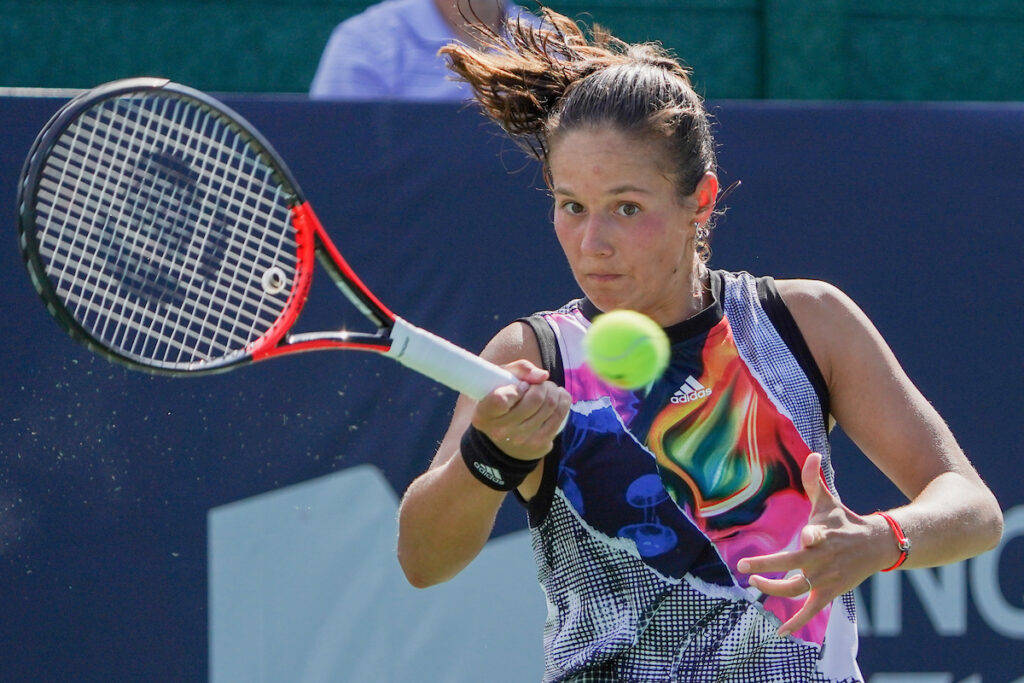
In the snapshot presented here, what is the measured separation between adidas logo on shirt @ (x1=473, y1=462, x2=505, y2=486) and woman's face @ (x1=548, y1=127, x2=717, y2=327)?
356 millimetres

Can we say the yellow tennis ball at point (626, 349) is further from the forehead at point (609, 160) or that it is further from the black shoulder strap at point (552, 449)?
the forehead at point (609, 160)

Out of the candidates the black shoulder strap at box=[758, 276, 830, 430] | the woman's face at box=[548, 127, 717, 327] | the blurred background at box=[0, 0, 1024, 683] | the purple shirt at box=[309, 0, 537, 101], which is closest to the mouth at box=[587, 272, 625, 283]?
the woman's face at box=[548, 127, 717, 327]

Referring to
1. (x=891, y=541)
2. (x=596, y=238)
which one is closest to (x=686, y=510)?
(x=891, y=541)

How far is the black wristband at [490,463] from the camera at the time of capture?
6.60 feet

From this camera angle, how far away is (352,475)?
346cm

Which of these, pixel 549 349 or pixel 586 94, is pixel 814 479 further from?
pixel 586 94

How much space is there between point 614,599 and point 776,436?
35cm

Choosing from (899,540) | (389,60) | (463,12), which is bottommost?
(899,540)

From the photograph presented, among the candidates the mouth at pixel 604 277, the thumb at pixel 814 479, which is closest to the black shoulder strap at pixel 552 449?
the mouth at pixel 604 277

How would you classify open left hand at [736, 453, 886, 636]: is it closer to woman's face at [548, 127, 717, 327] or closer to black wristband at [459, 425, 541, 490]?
black wristband at [459, 425, 541, 490]

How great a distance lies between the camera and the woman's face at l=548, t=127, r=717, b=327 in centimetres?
221

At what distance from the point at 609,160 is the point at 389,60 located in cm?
177

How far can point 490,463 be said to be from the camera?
2.02 meters

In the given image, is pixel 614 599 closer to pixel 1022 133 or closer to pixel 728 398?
pixel 728 398
